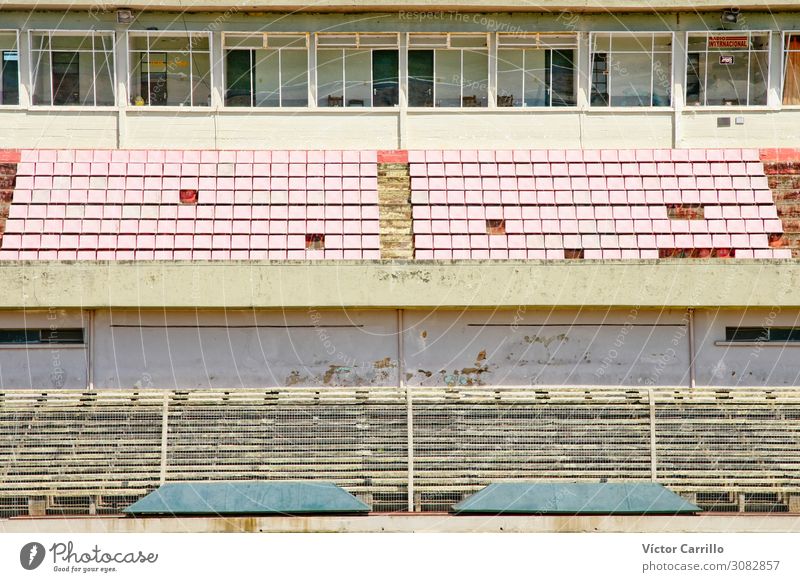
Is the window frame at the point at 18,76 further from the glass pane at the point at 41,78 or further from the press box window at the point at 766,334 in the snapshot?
the press box window at the point at 766,334

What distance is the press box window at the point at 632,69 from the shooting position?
27.5 metres

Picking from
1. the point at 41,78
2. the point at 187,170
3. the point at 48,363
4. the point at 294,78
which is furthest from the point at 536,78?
the point at 48,363

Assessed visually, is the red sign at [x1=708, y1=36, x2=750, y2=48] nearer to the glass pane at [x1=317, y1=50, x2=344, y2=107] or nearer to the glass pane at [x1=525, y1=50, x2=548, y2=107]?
the glass pane at [x1=525, y1=50, x2=548, y2=107]

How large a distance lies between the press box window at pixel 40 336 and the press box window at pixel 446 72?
863 centimetres

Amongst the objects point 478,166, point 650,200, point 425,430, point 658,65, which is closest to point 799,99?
point 658,65

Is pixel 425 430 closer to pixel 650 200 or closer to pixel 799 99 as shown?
pixel 650 200

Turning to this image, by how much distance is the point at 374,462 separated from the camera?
726 inches

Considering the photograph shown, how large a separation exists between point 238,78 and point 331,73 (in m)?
1.91

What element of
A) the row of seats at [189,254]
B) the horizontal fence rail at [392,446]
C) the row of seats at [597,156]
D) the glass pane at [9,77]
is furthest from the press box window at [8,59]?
the horizontal fence rail at [392,446]

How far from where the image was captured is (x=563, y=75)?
1086 inches

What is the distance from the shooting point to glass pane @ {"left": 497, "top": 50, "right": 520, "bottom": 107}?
27.5 meters
